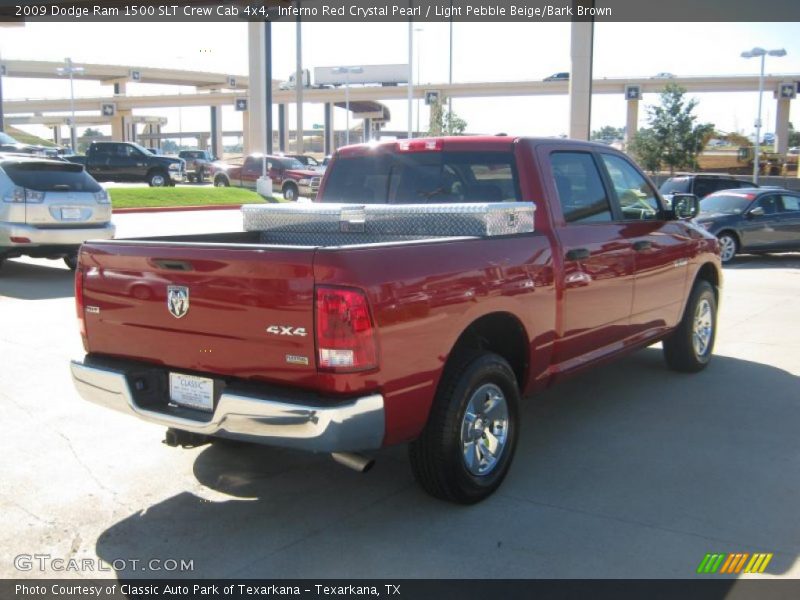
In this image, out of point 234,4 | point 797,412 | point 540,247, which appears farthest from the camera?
point 234,4

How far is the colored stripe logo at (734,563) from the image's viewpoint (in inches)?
143

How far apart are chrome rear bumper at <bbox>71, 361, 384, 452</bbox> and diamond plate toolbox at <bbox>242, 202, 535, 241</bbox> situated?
146cm

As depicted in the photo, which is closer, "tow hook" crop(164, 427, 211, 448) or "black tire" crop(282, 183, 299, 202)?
"tow hook" crop(164, 427, 211, 448)

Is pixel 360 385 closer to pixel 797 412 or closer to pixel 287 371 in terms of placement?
pixel 287 371

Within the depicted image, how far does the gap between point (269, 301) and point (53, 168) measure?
9.66 meters

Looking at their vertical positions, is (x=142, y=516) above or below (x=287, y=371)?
below

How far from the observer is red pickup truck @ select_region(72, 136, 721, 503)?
3.53 m

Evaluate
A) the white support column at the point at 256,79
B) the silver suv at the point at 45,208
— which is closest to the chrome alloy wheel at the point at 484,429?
the silver suv at the point at 45,208

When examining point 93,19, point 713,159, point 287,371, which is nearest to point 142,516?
point 287,371

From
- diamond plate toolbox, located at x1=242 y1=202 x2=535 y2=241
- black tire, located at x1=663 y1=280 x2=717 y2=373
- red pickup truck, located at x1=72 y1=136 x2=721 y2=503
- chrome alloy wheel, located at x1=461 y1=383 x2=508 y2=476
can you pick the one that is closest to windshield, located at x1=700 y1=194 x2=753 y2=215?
black tire, located at x1=663 y1=280 x2=717 y2=373

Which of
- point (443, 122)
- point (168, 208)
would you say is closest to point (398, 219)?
point (168, 208)

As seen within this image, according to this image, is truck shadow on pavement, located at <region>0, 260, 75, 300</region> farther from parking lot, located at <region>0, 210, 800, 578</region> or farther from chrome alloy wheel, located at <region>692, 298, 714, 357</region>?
chrome alloy wheel, located at <region>692, 298, 714, 357</region>

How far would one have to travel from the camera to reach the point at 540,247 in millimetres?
4754

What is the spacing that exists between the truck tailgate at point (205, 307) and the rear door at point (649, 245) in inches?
122
